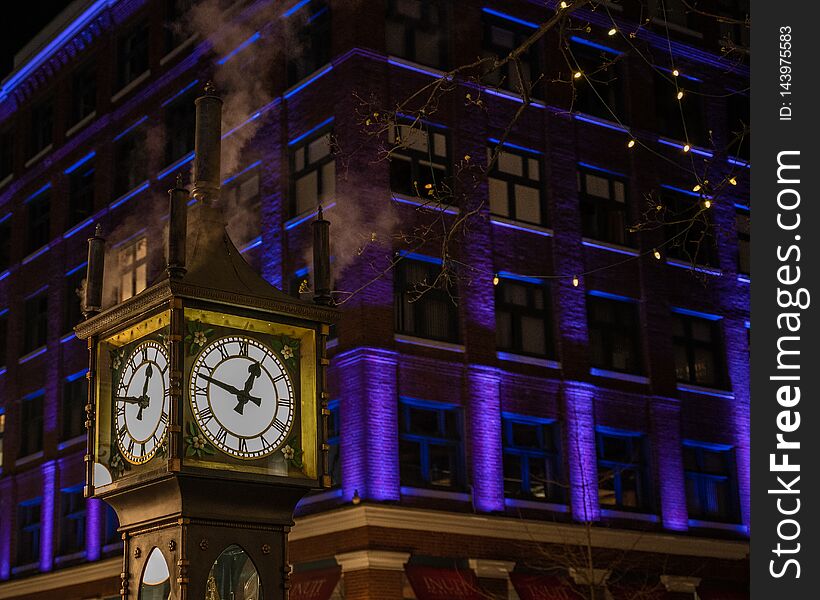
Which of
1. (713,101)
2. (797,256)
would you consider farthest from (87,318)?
(713,101)

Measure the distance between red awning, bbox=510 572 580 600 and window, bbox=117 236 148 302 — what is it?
11.6 metres

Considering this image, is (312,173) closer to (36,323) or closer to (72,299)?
(72,299)

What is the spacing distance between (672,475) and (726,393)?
109 inches

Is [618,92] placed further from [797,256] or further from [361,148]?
[797,256]

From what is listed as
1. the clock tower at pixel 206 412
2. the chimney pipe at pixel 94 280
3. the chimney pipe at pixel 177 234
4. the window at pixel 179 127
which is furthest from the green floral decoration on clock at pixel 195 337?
the window at pixel 179 127

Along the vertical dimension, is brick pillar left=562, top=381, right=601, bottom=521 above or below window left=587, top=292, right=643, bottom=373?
below

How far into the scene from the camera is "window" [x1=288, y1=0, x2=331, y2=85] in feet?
88.9

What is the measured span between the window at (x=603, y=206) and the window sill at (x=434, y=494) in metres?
7.23

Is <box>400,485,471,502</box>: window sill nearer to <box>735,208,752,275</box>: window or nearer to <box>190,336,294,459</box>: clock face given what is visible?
<box>735,208,752,275</box>: window

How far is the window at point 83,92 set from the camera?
118ft

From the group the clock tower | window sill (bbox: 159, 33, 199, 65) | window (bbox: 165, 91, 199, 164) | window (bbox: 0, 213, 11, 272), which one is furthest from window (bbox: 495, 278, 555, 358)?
the clock tower

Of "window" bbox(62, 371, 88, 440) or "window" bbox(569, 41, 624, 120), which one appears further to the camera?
"window" bbox(62, 371, 88, 440)

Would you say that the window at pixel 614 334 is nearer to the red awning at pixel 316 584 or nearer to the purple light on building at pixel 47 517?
the red awning at pixel 316 584

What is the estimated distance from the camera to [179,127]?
104 feet
